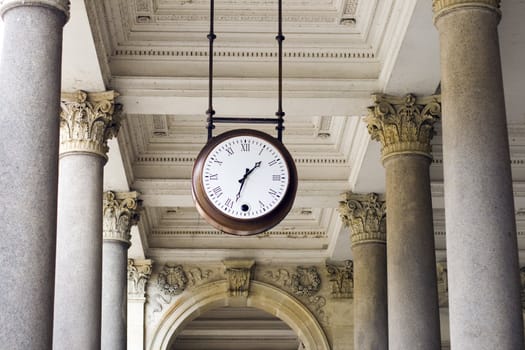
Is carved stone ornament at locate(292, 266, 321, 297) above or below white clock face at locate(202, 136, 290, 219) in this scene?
above

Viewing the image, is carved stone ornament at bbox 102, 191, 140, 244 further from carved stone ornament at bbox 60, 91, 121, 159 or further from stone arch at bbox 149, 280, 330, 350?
stone arch at bbox 149, 280, 330, 350

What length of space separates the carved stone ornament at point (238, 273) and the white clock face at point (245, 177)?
1381 centimetres

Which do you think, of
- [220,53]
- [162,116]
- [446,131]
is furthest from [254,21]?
[446,131]

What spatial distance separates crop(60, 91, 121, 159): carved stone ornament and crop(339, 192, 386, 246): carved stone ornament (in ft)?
16.3

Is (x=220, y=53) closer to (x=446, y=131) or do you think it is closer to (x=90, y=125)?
(x=90, y=125)

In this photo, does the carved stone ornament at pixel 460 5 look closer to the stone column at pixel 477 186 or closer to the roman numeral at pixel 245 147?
the stone column at pixel 477 186

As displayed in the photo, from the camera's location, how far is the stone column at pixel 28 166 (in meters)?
7.72

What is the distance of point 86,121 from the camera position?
43.9 feet

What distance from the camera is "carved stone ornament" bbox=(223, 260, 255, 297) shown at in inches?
896

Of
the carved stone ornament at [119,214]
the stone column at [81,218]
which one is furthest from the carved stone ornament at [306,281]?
the stone column at [81,218]

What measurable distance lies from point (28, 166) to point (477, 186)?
3498mm

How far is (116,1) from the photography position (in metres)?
12.8

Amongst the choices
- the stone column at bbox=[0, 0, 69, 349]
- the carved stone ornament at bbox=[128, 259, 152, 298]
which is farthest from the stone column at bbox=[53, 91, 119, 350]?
the carved stone ornament at bbox=[128, 259, 152, 298]

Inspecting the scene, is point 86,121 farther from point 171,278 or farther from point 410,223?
point 171,278
